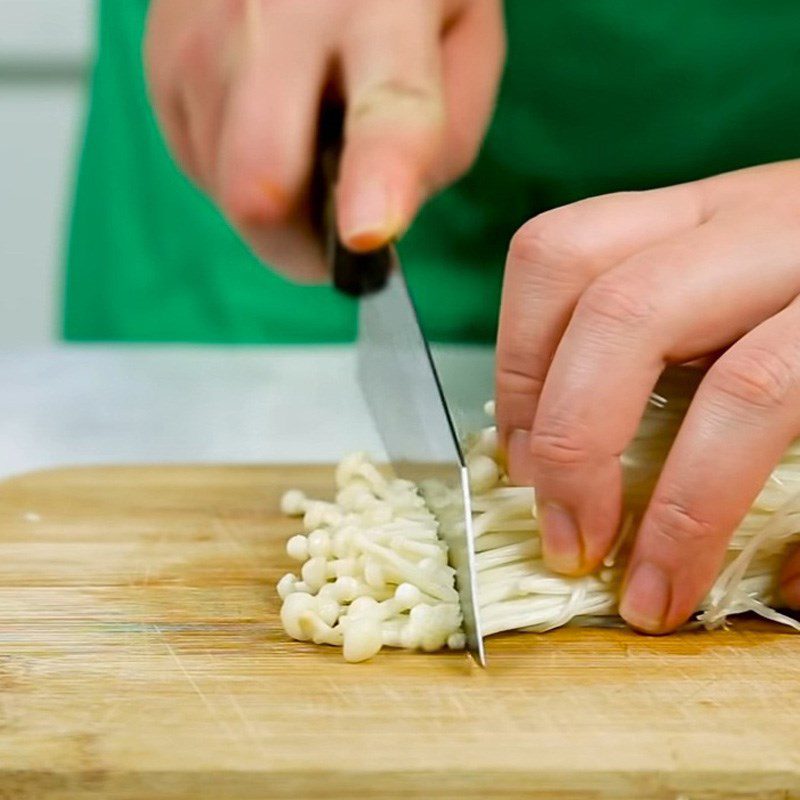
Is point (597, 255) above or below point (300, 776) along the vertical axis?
above

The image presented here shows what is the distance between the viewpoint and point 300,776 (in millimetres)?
914

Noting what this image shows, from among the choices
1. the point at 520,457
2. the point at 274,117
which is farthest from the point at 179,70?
the point at 520,457

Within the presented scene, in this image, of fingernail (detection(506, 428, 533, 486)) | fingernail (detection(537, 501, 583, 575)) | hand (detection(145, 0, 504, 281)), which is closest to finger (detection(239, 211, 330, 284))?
hand (detection(145, 0, 504, 281))

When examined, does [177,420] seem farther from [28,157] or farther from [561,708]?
[28,157]

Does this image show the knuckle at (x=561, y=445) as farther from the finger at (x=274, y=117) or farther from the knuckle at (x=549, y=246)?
the finger at (x=274, y=117)

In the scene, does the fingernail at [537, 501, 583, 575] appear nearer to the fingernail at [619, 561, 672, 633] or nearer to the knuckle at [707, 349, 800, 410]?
the fingernail at [619, 561, 672, 633]

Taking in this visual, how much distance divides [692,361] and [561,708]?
0.37 meters

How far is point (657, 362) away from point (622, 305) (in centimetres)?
6

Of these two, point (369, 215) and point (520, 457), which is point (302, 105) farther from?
point (520, 457)

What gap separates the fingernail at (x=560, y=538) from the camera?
1.15m

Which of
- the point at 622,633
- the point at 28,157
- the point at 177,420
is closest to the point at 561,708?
the point at 622,633

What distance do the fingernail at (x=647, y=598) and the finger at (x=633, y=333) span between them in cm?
6

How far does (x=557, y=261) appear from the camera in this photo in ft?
3.79

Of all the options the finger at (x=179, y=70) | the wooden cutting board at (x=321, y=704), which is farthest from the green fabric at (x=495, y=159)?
the wooden cutting board at (x=321, y=704)
